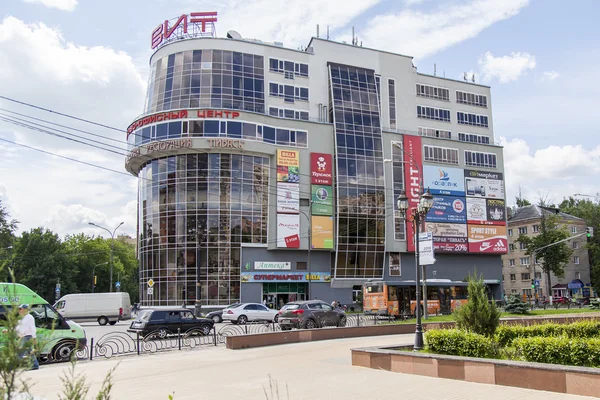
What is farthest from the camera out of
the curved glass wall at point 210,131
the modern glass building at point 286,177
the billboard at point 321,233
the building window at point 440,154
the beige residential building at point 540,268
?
the beige residential building at point 540,268

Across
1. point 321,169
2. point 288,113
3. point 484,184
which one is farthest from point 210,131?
point 484,184

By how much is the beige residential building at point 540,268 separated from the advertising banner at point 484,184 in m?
20.1

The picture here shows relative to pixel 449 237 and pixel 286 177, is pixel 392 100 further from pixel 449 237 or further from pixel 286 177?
pixel 286 177

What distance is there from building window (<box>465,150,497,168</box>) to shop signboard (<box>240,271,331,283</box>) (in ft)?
79.5

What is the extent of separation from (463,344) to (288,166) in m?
42.8

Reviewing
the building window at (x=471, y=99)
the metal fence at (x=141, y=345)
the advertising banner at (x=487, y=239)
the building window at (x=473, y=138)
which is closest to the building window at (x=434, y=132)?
the building window at (x=473, y=138)

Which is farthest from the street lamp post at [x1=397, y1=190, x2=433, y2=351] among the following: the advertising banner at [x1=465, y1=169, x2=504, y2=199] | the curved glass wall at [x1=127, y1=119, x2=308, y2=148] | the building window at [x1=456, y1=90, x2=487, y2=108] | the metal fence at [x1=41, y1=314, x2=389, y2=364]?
the building window at [x1=456, y1=90, x2=487, y2=108]

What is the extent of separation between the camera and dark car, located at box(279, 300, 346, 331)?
91.7 feet

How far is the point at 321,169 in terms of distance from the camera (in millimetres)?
56438

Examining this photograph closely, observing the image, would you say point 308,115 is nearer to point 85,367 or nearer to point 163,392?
point 85,367

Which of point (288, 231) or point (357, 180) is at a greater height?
point (357, 180)

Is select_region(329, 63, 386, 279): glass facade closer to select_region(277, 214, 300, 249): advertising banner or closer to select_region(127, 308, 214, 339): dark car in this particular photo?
select_region(277, 214, 300, 249): advertising banner

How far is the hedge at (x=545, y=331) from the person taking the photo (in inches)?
618

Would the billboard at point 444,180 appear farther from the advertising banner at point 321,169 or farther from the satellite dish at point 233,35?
the satellite dish at point 233,35
